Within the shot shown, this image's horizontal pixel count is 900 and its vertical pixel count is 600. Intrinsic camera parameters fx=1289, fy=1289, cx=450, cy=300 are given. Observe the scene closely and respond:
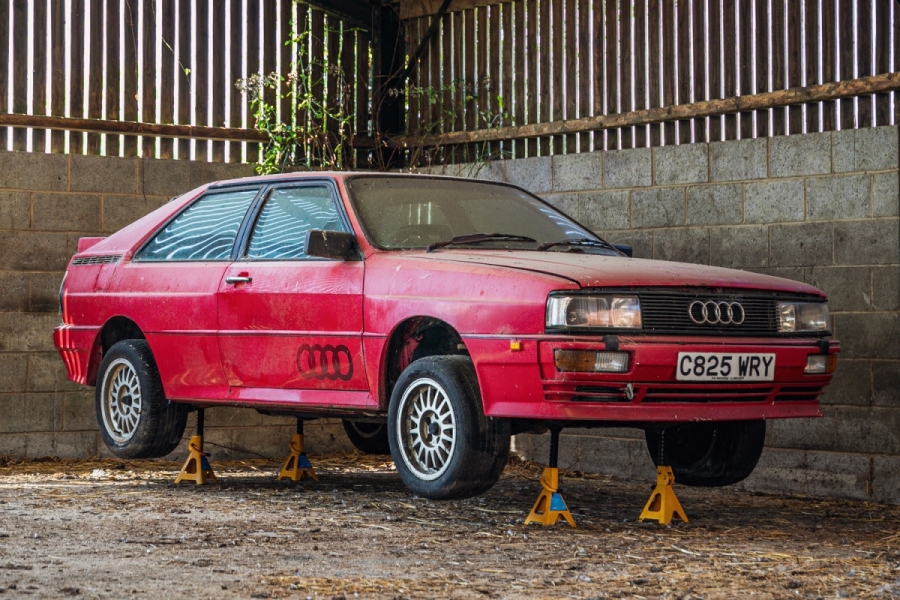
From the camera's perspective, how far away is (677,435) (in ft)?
22.6

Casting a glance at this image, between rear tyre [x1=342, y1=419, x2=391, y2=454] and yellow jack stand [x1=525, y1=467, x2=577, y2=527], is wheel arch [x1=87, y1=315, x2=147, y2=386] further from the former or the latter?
yellow jack stand [x1=525, y1=467, x2=577, y2=527]

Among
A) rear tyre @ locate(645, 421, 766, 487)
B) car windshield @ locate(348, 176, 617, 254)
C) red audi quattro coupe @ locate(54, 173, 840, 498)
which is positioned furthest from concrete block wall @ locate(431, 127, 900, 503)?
car windshield @ locate(348, 176, 617, 254)

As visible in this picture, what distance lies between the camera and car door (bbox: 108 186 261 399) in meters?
7.18

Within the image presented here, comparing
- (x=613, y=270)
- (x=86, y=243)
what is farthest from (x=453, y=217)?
(x=86, y=243)

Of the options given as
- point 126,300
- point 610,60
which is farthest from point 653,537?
point 610,60

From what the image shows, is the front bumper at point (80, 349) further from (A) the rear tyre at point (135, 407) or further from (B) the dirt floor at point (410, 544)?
(B) the dirt floor at point (410, 544)

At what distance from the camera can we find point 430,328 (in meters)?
6.34

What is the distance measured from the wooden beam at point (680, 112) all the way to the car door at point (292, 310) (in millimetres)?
3361

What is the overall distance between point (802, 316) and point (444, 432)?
1.81m

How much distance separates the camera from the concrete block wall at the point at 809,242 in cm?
784

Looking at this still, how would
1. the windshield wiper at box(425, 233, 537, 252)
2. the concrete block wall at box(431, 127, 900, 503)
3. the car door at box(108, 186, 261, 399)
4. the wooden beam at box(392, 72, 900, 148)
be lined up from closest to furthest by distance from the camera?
1. the windshield wiper at box(425, 233, 537, 252)
2. the car door at box(108, 186, 261, 399)
3. the concrete block wall at box(431, 127, 900, 503)
4. the wooden beam at box(392, 72, 900, 148)

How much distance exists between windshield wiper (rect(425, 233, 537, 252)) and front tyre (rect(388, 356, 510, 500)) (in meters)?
0.66

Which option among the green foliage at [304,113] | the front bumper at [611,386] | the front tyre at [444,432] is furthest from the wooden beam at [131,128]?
the front bumper at [611,386]

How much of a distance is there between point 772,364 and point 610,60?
4.56 meters
